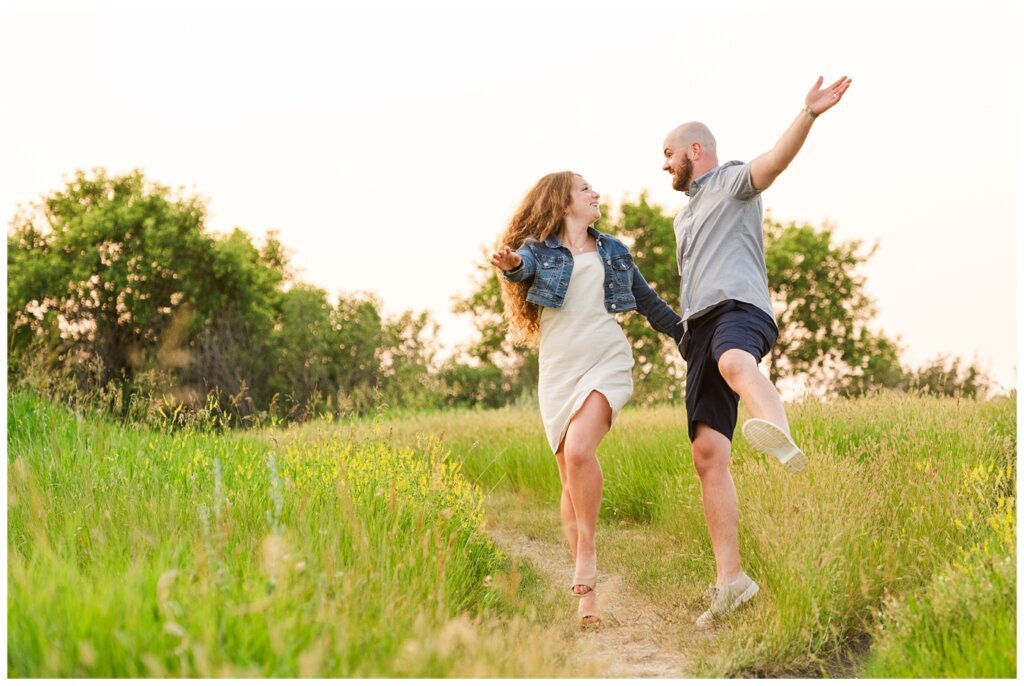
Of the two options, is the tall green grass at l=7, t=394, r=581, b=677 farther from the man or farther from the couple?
the man

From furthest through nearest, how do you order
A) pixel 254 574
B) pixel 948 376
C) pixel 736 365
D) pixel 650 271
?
pixel 650 271, pixel 948 376, pixel 736 365, pixel 254 574

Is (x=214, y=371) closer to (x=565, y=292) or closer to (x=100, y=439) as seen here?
(x=100, y=439)

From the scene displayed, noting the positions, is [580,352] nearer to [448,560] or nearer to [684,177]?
[684,177]

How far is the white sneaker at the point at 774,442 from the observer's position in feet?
13.8

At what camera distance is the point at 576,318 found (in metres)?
5.20

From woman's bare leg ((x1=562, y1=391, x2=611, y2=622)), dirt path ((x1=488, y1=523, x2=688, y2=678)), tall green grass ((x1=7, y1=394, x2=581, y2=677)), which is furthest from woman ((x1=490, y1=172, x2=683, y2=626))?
tall green grass ((x1=7, y1=394, x2=581, y2=677))

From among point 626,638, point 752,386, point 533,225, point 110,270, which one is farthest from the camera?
point 110,270

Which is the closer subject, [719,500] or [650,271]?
[719,500]

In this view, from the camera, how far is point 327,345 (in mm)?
25922

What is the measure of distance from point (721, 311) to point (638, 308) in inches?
24.9

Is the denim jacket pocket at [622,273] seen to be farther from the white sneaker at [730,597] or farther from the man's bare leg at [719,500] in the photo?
the white sneaker at [730,597]

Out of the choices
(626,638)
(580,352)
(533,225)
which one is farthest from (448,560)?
(533,225)

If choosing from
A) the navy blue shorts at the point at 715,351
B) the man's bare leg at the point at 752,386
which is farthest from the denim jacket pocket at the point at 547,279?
the man's bare leg at the point at 752,386

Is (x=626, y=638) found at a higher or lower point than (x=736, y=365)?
lower
